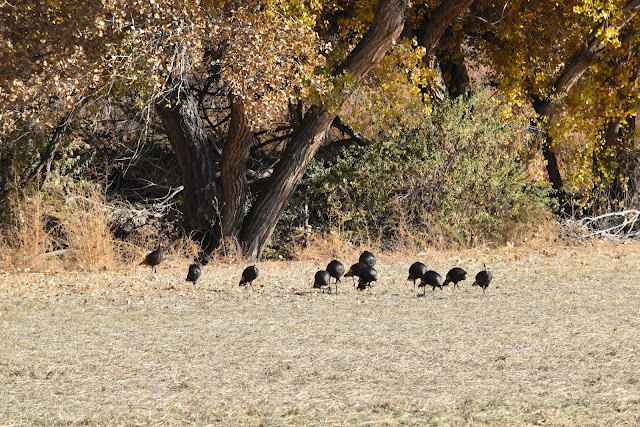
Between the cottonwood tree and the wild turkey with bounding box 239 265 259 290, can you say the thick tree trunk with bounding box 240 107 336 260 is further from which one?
the wild turkey with bounding box 239 265 259 290

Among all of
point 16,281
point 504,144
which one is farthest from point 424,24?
point 16,281

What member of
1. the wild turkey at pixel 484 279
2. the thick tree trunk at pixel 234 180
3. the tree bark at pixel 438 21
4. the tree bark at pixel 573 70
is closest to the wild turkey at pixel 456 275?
the wild turkey at pixel 484 279

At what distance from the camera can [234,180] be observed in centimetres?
1351

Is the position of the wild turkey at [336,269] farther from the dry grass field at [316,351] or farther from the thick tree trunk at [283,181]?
the thick tree trunk at [283,181]

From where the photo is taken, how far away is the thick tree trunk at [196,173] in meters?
13.5

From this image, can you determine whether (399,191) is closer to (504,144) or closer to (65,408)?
(504,144)

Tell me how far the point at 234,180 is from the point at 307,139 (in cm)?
137

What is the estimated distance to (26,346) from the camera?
24.1 ft

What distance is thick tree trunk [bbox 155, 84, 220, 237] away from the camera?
1349cm

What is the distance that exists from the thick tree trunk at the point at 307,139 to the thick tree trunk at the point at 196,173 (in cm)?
61

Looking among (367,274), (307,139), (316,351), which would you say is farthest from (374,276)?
(307,139)

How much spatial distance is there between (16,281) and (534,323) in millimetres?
6753

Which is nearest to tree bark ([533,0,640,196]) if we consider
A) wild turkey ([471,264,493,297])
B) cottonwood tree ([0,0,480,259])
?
cottonwood tree ([0,0,480,259])

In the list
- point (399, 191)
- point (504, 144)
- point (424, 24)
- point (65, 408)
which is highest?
point (424, 24)
